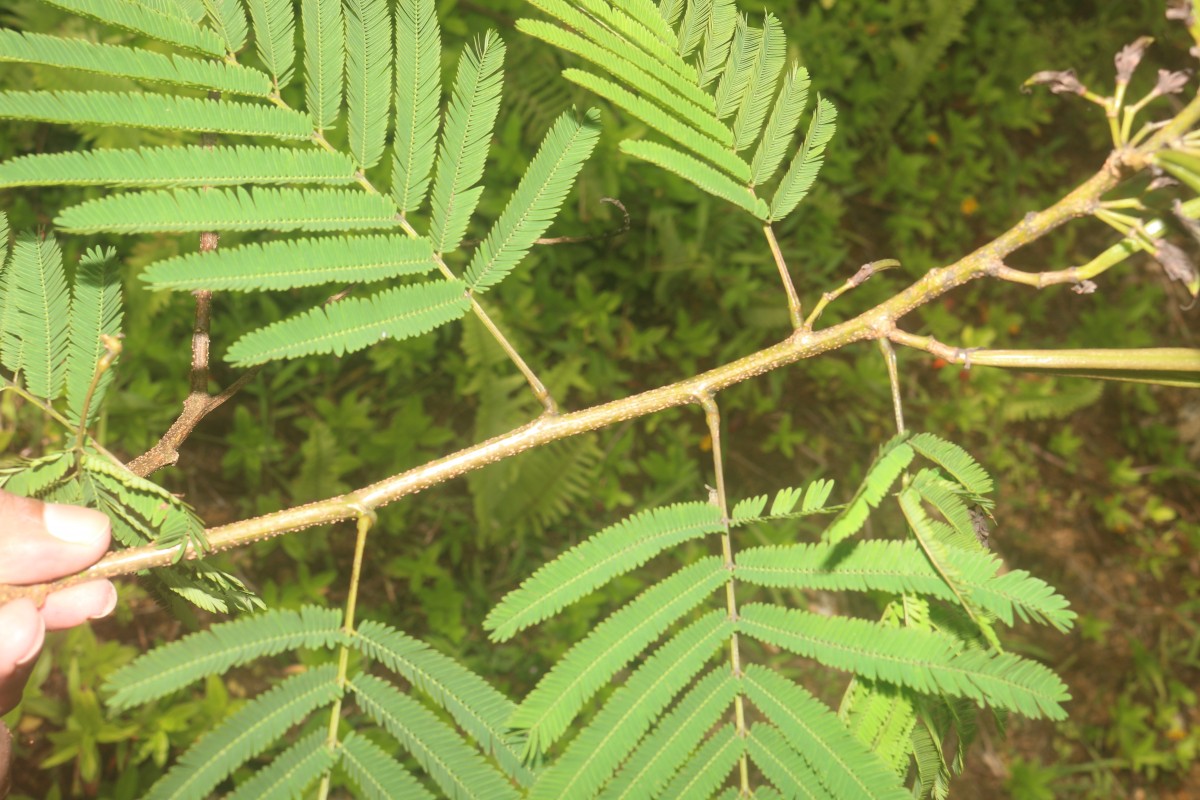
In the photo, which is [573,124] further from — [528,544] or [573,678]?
[528,544]

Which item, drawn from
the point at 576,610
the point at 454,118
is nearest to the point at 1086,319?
the point at 576,610

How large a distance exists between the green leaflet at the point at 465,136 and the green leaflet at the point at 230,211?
0.10 meters

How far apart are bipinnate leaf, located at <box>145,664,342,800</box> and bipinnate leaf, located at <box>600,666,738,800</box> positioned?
0.53 m

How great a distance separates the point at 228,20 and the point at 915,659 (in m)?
1.62

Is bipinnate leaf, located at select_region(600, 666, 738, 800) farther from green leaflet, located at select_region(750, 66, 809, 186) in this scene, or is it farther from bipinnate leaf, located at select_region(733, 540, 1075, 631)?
green leaflet, located at select_region(750, 66, 809, 186)

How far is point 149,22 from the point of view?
128 centimetres

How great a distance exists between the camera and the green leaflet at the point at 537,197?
1.47m

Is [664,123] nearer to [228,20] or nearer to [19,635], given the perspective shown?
[228,20]

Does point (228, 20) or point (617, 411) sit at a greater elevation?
point (228, 20)

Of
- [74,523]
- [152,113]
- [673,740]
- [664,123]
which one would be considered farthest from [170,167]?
[673,740]

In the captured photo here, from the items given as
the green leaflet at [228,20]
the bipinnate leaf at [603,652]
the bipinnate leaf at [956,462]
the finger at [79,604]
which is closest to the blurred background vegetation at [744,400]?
the finger at [79,604]

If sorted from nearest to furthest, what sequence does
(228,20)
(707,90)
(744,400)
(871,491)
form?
(871,491), (228,20), (707,90), (744,400)

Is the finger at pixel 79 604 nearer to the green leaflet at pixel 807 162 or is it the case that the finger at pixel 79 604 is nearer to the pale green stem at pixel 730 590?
the pale green stem at pixel 730 590

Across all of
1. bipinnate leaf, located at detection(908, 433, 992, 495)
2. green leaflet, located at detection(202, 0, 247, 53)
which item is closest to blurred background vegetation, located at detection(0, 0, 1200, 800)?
green leaflet, located at detection(202, 0, 247, 53)
